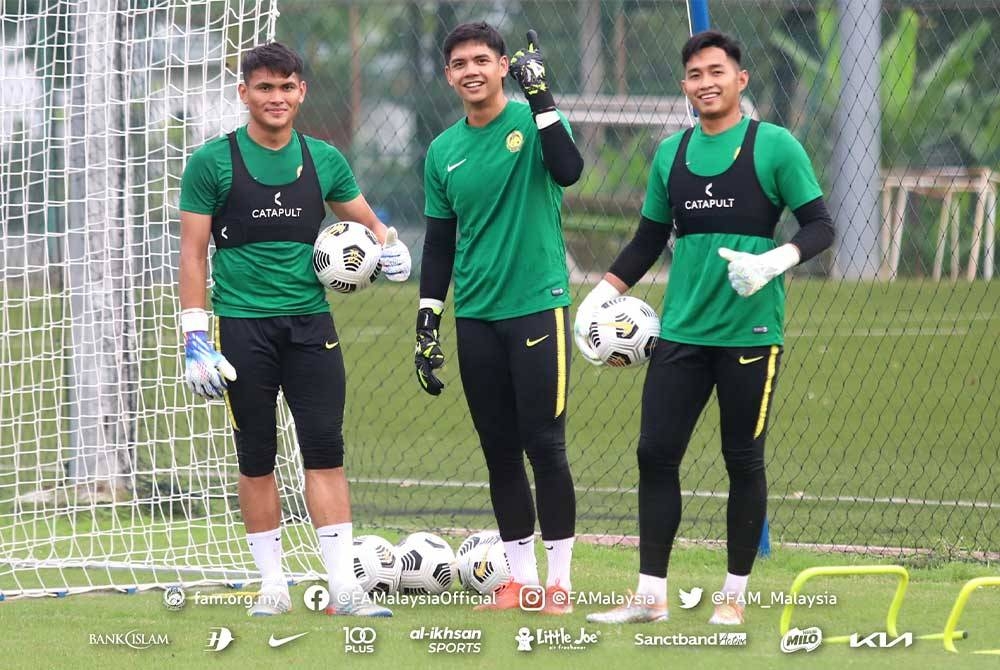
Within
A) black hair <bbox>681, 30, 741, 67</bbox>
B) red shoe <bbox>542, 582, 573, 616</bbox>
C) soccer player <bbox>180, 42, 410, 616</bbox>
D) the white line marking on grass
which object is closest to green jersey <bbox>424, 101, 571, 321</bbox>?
soccer player <bbox>180, 42, 410, 616</bbox>

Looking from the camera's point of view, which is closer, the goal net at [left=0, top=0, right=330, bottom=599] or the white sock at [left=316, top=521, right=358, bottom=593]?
the white sock at [left=316, top=521, right=358, bottom=593]

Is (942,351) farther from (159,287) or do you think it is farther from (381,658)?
(381,658)

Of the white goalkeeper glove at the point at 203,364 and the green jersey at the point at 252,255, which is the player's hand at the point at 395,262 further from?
the white goalkeeper glove at the point at 203,364

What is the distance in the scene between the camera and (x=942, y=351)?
43.5 feet

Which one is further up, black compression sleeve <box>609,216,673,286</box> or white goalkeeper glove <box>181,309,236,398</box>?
black compression sleeve <box>609,216,673,286</box>

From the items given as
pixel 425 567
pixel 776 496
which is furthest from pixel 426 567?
pixel 776 496

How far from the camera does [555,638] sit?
529 cm

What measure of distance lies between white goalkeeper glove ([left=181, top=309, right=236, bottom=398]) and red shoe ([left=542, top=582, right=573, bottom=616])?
1.42m

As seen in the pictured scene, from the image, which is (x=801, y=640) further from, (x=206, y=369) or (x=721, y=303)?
(x=206, y=369)

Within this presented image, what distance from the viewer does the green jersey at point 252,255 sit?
5.81m

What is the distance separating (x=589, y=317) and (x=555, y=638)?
1.17m

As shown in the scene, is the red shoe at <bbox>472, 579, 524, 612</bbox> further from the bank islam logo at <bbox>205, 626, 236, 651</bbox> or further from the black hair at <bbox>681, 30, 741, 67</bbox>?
the black hair at <bbox>681, 30, 741, 67</bbox>

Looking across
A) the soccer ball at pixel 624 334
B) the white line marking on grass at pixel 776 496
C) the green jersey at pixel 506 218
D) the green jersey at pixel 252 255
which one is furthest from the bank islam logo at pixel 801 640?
the white line marking on grass at pixel 776 496

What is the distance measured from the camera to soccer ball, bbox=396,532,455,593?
20.7 feet
